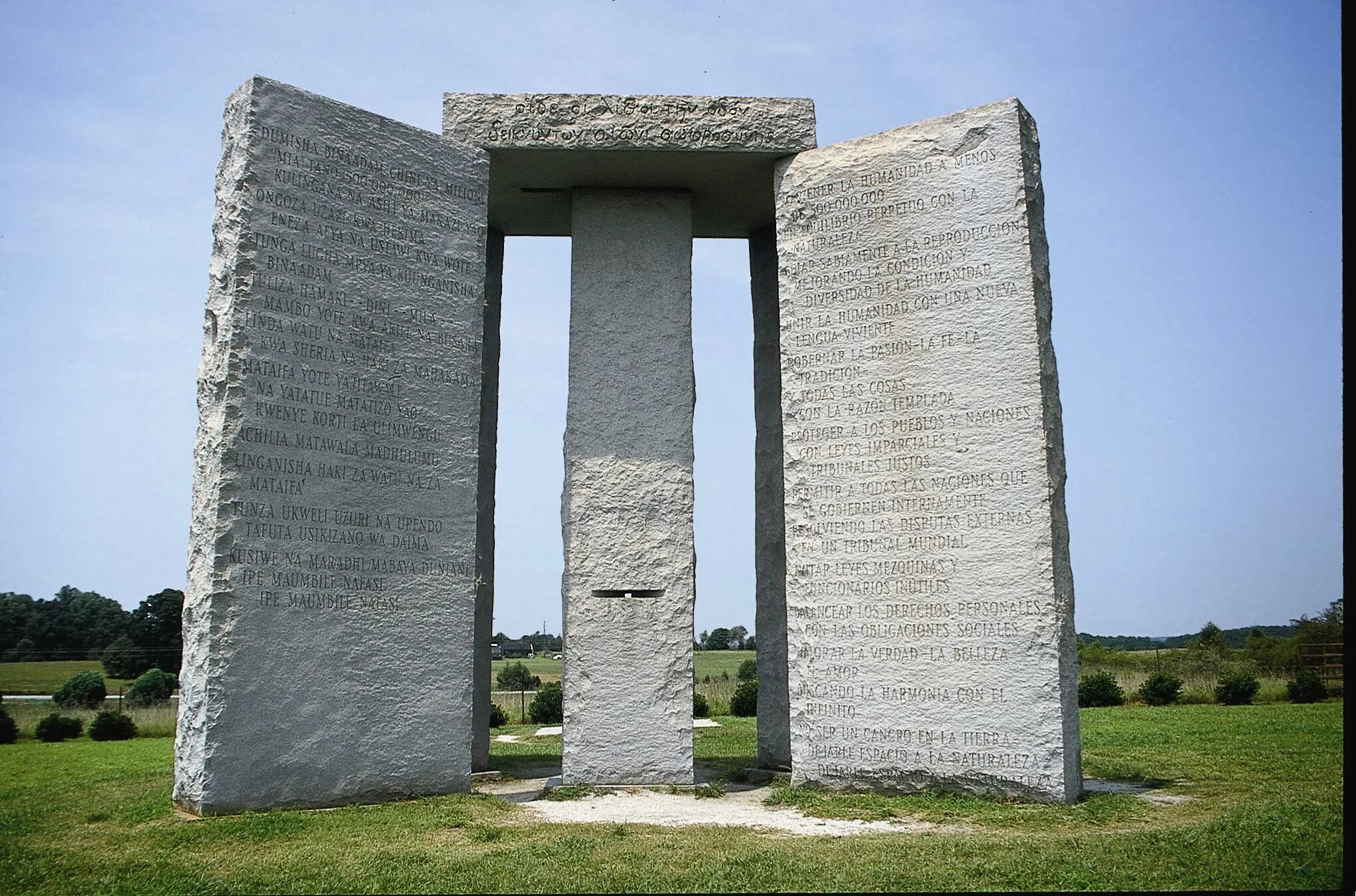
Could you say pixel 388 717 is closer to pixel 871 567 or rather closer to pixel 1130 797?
pixel 871 567

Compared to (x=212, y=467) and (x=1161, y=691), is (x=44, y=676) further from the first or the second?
(x=1161, y=691)

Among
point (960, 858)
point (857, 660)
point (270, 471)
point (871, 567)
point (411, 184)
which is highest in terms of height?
point (411, 184)

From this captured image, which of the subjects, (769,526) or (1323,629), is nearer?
(769,526)

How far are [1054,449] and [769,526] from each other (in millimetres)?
3492

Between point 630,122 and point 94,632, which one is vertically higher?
point 630,122

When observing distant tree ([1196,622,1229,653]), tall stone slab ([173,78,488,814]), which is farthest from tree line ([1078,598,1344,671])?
tall stone slab ([173,78,488,814])

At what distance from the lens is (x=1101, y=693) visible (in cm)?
1873

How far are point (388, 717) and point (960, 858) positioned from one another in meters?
4.59

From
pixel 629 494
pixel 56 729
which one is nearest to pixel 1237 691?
pixel 629 494

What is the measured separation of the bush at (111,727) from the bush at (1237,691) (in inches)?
692

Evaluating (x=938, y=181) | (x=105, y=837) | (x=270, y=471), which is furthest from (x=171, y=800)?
(x=938, y=181)

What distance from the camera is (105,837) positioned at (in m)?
7.05

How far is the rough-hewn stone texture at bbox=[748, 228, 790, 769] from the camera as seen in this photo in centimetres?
1102

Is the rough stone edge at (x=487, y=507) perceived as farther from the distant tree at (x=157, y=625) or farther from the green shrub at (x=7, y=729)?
the distant tree at (x=157, y=625)
